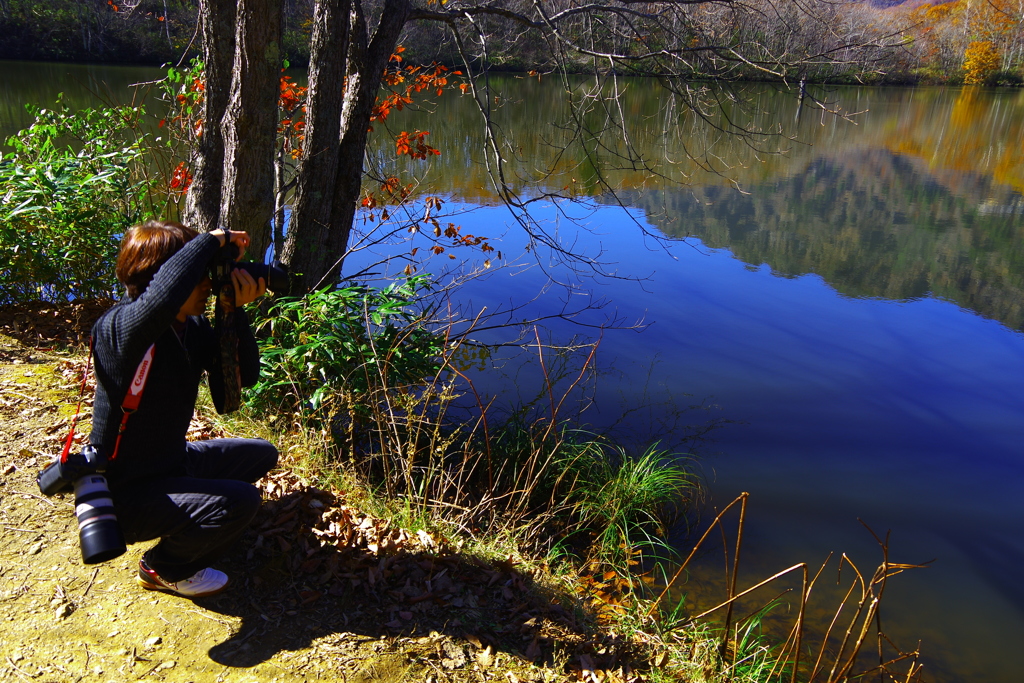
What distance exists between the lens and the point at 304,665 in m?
2.13

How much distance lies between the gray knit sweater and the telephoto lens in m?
0.11

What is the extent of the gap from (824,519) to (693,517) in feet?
2.54

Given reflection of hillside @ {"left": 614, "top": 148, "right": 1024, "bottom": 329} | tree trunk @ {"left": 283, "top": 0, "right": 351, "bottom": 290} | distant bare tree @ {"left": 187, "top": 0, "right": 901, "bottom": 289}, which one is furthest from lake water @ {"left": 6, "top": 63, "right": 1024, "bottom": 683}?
tree trunk @ {"left": 283, "top": 0, "right": 351, "bottom": 290}

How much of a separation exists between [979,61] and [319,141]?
4042cm

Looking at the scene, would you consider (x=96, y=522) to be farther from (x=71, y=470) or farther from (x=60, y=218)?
(x=60, y=218)

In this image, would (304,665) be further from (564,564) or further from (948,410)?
(948,410)

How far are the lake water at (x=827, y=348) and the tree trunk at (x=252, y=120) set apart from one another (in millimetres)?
1556

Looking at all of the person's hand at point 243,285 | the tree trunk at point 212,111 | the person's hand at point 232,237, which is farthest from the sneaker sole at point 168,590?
the tree trunk at point 212,111

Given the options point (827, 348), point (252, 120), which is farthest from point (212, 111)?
point (827, 348)

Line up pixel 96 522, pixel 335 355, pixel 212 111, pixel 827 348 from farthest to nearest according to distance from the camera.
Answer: pixel 827 348 < pixel 212 111 < pixel 335 355 < pixel 96 522

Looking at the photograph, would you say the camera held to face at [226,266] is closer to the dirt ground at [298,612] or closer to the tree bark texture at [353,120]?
the dirt ground at [298,612]

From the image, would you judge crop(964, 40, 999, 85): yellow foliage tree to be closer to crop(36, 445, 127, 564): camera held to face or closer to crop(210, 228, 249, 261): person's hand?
crop(210, 228, 249, 261): person's hand

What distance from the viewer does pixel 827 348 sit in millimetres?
6387

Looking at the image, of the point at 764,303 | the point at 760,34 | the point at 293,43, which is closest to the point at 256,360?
the point at 760,34
